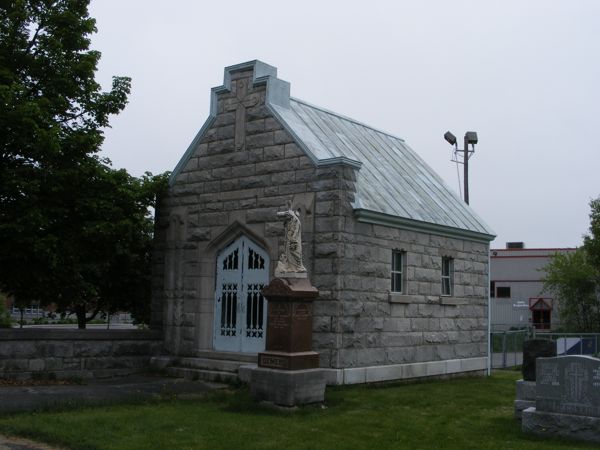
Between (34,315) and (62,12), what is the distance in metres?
59.8

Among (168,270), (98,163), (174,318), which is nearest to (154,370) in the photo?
(174,318)

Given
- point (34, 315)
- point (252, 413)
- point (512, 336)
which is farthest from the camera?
point (34, 315)

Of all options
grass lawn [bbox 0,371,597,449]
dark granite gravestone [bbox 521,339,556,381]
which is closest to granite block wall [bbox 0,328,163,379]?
grass lawn [bbox 0,371,597,449]

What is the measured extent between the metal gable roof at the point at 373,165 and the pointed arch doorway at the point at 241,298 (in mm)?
2538

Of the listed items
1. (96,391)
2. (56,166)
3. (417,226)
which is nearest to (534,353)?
(417,226)

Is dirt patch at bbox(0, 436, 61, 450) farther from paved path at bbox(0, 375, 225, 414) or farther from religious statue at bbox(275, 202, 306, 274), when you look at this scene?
religious statue at bbox(275, 202, 306, 274)

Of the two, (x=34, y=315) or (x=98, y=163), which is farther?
(x=34, y=315)

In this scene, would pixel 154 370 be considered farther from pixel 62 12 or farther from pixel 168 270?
pixel 62 12

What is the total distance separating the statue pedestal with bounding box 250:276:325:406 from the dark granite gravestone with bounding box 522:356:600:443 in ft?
11.2

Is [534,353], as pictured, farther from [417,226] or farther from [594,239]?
[594,239]

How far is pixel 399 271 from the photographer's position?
15.6m

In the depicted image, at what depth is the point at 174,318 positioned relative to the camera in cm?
1636

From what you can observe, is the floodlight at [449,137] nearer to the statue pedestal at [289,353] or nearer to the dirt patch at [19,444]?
the statue pedestal at [289,353]

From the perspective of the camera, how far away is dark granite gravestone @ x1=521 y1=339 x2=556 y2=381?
1126 cm
